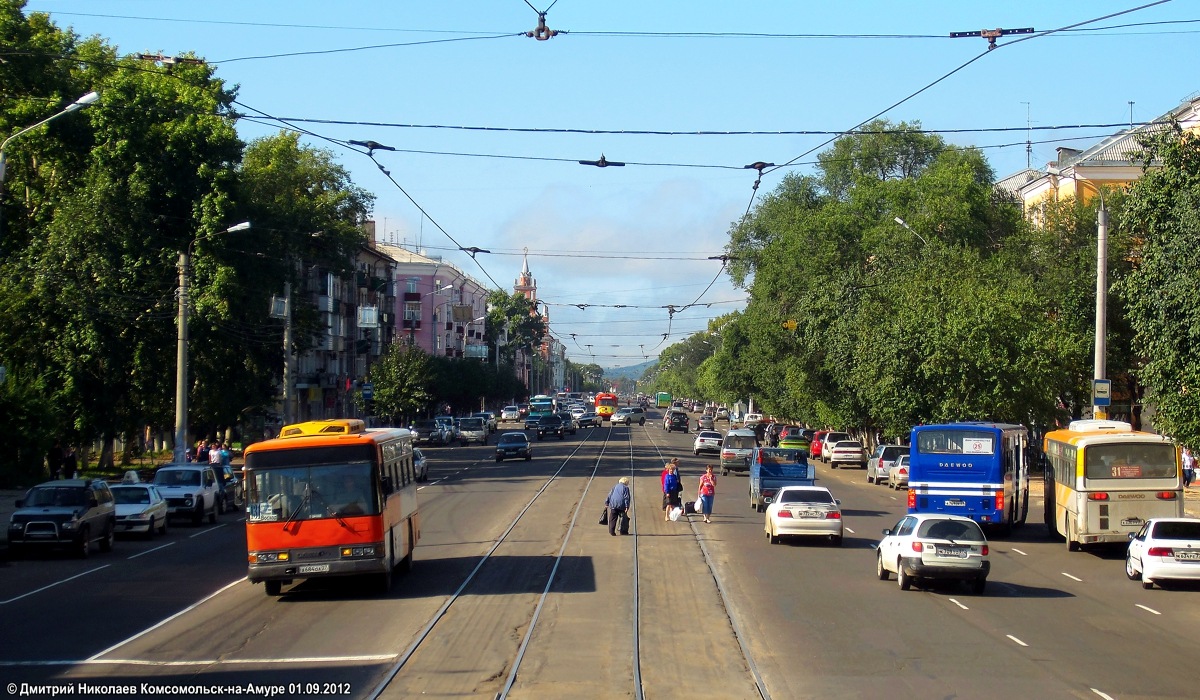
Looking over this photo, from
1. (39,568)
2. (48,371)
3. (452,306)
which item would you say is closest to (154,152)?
(48,371)

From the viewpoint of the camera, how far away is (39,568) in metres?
22.4

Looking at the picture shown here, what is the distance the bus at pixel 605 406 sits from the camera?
424 feet

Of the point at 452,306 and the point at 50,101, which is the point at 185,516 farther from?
the point at 452,306

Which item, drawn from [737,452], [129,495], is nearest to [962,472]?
[129,495]

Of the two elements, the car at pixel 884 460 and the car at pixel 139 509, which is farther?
the car at pixel 884 460

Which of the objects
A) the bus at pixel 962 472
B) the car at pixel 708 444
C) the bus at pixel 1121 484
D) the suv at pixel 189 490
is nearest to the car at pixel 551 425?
the car at pixel 708 444

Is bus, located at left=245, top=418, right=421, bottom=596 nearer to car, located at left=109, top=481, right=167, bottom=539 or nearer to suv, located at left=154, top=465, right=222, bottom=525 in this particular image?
car, located at left=109, top=481, right=167, bottom=539

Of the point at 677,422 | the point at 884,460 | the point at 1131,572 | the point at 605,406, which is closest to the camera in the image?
the point at 1131,572

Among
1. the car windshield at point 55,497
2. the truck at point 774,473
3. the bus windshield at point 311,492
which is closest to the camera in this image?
the bus windshield at point 311,492

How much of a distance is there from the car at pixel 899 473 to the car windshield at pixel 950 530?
27235 millimetres

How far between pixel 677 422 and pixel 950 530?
85973 millimetres

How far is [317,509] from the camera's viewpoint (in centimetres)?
1808

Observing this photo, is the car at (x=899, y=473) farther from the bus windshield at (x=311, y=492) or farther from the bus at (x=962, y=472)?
the bus windshield at (x=311, y=492)

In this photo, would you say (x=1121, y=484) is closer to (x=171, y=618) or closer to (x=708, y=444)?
(x=171, y=618)
